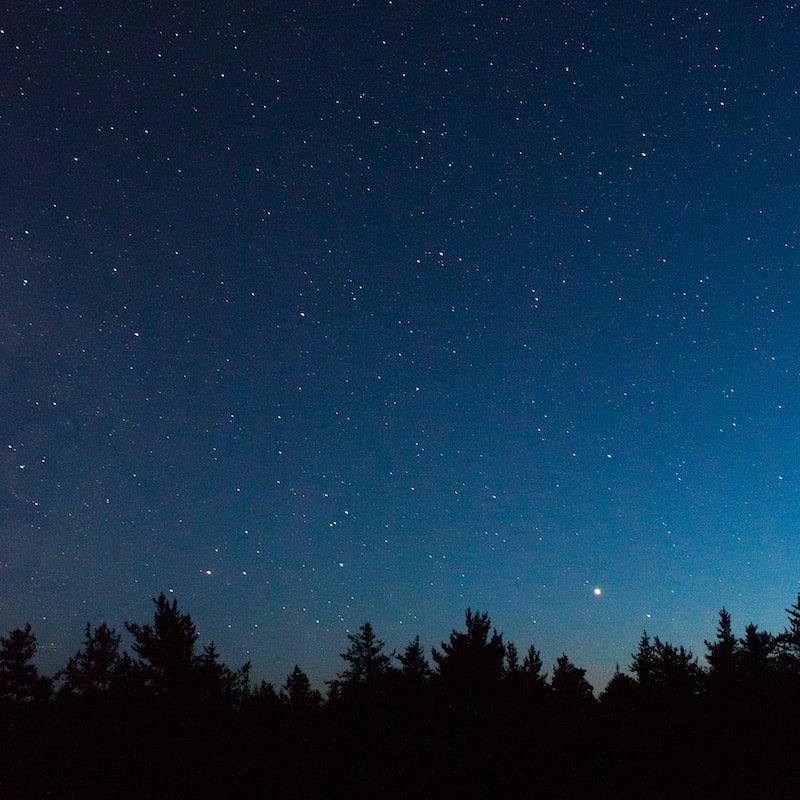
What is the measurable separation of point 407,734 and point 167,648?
16026 mm

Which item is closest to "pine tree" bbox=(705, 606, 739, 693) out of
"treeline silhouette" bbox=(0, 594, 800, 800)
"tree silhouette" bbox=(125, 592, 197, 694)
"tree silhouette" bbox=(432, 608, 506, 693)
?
"treeline silhouette" bbox=(0, 594, 800, 800)

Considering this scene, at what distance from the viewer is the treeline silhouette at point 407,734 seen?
68.5ft

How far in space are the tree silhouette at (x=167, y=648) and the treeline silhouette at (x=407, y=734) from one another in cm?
8

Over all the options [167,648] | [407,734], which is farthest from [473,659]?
[167,648]

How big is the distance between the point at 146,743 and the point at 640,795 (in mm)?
19257

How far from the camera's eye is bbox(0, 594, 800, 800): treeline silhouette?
20891 millimetres

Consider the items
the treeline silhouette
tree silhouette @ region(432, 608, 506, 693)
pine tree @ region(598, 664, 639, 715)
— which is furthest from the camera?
pine tree @ region(598, 664, 639, 715)

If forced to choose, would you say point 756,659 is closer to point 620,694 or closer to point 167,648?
point 620,694

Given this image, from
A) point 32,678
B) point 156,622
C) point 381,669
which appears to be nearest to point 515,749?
point 381,669

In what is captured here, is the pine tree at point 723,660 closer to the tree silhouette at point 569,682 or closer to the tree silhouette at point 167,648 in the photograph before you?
the tree silhouette at point 569,682

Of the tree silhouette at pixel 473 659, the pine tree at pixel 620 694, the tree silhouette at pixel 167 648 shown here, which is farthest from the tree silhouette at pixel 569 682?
the tree silhouette at pixel 167 648

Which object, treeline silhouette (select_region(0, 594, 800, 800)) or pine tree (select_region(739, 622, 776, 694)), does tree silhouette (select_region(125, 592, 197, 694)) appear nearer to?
treeline silhouette (select_region(0, 594, 800, 800))

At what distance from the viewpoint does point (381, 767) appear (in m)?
22.0

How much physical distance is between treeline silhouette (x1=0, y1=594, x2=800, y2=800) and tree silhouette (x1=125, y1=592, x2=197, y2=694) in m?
0.08
